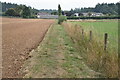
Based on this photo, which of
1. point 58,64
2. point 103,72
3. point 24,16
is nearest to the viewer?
point 103,72

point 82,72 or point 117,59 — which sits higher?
point 117,59

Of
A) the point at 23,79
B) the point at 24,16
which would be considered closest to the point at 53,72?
the point at 23,79

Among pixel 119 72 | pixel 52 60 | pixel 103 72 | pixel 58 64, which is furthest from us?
pixel 52 60

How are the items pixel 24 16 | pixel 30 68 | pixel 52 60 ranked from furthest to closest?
pixel 24 16, pixel 52 60, pixel 30 68

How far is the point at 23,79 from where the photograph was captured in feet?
24.4

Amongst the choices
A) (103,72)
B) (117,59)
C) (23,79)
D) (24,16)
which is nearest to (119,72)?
(117,59)

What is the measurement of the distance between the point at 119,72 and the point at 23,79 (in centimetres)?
285

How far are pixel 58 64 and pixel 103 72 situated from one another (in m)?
2.12

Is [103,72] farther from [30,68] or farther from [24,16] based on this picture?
[24,16]

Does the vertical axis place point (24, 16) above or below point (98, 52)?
above

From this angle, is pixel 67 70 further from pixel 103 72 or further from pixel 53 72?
pixel 103 72

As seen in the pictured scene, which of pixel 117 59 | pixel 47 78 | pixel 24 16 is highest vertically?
pixel 24 16

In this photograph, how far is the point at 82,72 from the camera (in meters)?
8.51

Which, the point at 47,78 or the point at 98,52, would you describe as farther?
the point at 98,52
